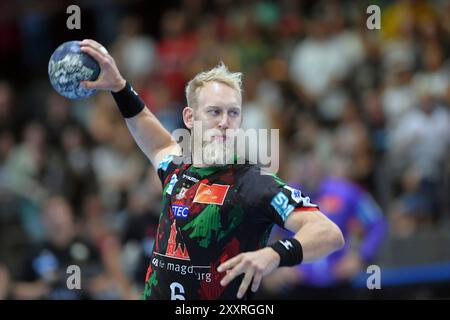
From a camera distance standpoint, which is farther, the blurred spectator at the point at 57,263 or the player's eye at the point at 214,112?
the blurred spectator at the point at 57,263

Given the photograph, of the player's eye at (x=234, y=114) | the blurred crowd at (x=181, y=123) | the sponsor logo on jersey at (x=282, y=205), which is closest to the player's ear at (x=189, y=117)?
the player's eye at (x=234, y=114)

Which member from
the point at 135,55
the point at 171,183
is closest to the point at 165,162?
the point at 171,183

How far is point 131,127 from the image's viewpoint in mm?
7570

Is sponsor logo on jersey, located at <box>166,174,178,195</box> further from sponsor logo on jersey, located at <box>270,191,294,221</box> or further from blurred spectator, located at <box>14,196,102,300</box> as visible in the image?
blurred spectator, located at <box>14,196,102,300</box>

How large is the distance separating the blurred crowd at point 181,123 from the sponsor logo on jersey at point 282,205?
5846 millimetres

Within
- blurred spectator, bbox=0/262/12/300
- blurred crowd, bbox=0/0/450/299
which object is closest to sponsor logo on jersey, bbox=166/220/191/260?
blurred crowd, bbox=0/0/450/299

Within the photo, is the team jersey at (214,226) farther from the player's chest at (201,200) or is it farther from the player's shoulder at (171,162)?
the player's shoulder at (171,162)

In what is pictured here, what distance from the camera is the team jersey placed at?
618 cm

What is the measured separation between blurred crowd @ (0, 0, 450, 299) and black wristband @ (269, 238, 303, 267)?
6.24 metres

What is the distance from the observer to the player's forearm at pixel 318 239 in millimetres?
5691

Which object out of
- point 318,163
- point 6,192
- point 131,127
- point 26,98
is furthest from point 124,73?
point 131,127

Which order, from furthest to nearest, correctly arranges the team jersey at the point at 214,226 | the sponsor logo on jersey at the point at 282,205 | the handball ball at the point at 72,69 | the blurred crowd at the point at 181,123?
the blurred crowd at the point at 181,123 < the handball ball at the point at 72,69 < the team jersey at the point at 214,226 < the sponsor logo on jersey at the point at 282,205

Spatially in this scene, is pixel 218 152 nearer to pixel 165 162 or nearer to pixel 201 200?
pixel 201 200
